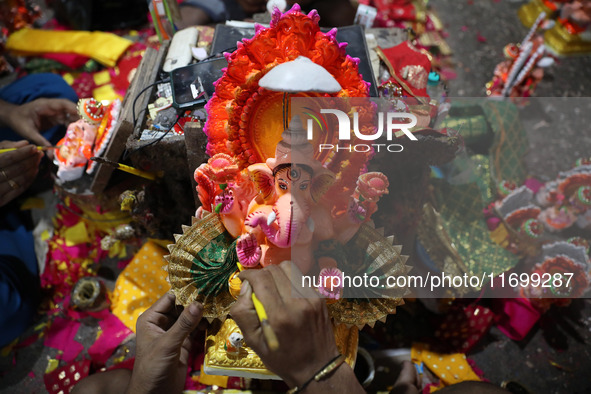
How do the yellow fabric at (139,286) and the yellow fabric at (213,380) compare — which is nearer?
the yellow fabric at (213,380)

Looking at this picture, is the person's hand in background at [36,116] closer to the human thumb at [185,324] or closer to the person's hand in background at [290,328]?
the human thumb at [185,324]

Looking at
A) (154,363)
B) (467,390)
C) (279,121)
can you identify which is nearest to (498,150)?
(467,390)

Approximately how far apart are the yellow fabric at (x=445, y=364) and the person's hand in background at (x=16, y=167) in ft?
8.88

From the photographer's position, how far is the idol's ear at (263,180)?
1488 mm

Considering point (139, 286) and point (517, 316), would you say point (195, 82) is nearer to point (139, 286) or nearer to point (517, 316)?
point (139, 286)

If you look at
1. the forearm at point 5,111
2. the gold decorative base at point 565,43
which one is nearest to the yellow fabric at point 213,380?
the forearm at point 5,111

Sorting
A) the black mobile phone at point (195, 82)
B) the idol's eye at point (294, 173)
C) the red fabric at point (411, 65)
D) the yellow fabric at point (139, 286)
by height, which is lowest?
the yellow fabric at point (139, 286)

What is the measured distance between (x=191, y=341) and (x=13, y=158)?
5.16 ft

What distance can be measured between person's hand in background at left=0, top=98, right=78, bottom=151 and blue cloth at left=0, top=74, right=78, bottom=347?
8 cm

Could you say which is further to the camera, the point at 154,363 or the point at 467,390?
the point at 467,390

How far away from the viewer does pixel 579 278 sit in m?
2.30

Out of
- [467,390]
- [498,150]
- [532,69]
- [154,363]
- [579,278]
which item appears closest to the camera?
[154,363]

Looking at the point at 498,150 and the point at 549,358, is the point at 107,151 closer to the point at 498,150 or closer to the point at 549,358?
the point at 498,150

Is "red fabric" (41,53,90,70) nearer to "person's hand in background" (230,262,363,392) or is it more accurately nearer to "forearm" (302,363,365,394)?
"person's hand in background" (230,262,363,392)
